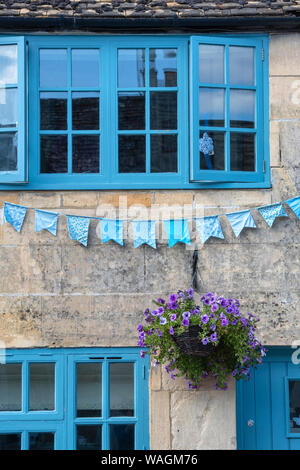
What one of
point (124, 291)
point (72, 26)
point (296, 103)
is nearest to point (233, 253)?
point (124, 291)

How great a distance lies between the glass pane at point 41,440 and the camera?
654 centimetres

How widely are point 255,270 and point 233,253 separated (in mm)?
247

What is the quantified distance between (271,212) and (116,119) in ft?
5.36

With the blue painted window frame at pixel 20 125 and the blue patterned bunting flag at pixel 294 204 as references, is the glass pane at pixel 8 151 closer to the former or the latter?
the blue painted window frame at pixel 20 125

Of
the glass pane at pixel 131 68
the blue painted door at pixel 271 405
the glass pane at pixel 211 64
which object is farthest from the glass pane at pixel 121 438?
the glass pane at pixel 211 64

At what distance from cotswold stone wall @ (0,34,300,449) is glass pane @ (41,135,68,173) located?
26cm

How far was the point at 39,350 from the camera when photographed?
6.55 m

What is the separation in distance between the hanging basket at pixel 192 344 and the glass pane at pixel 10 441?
1.75m

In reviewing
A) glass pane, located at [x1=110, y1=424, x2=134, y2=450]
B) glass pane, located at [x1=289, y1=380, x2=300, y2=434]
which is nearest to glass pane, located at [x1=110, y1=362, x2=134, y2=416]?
glass pane, located at [x1=110, y1=424, x2=134, y2=450]

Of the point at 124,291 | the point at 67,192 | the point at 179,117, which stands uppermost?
the point at 179,117

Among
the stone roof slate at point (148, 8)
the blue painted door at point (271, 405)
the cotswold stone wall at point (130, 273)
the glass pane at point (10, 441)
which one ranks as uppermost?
the stone roof slate at point (148, 8)

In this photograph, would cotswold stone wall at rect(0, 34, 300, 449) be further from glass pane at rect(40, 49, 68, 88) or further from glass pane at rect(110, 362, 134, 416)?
glass pane at rect(40, 49, 68, 88)

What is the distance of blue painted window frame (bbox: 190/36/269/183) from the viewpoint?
21.8 feet

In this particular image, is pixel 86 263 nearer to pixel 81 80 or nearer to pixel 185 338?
pixel 185 338
